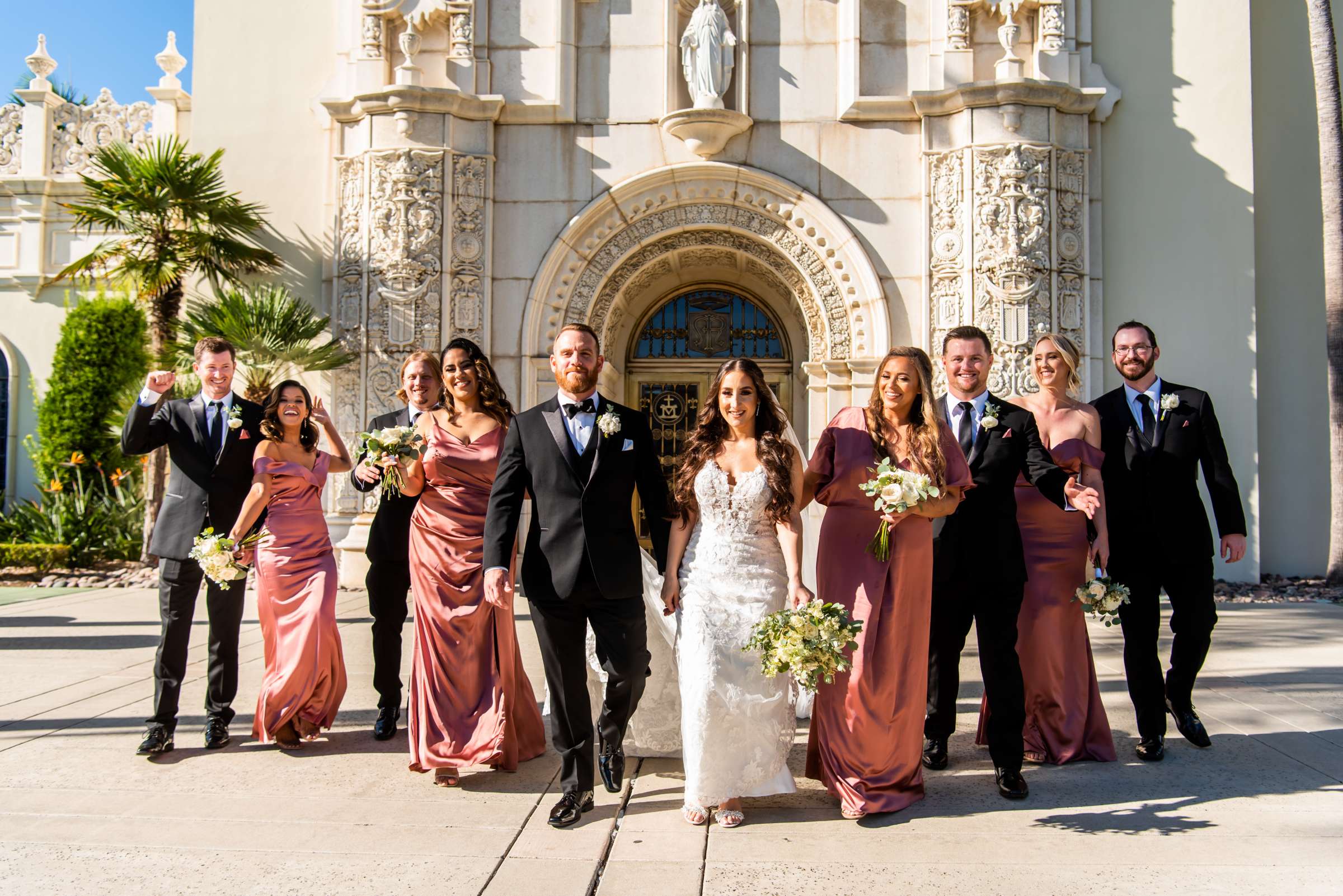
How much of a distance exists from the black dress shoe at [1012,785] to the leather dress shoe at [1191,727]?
4.40ft

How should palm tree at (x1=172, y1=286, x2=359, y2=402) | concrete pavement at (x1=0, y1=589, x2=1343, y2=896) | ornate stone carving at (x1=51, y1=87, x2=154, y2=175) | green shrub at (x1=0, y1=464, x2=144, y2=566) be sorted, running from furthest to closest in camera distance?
ornate stone carving at (x1=51, y1=87, x2=154, y2=175), green shrub at (x1=0, y1=464, x2=144, y2=566), palm tree at (x1=172, y1=286, x2=359, y2=402), concrete pavement at (x1=0, y1=589, x2=1343, y2=896)

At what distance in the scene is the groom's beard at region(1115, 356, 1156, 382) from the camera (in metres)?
5.48

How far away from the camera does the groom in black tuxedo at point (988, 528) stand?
477 centimetres

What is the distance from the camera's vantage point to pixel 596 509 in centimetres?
436

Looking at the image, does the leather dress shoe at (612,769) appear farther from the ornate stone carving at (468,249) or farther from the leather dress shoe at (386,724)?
the ornate stone carving at (468,249)

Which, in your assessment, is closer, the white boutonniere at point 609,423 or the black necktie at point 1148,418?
the white boutonniere at point 609,423

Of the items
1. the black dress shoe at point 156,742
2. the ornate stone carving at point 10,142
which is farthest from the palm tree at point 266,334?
the ornate stone carving at point 10,142

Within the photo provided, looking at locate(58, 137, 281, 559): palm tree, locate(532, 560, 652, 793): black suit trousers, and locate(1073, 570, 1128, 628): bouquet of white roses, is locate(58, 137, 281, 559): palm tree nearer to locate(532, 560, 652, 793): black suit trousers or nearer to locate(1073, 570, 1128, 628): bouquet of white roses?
locate(532, 560, 652, 793): black suit trousers

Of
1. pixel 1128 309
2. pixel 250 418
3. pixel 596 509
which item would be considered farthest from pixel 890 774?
pixel 1128 309

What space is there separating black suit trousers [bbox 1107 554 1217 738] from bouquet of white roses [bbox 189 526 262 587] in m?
4.72

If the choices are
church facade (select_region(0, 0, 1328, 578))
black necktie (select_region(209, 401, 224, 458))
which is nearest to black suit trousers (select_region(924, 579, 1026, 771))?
black necktie (select_region(209, 401, 224, 458))

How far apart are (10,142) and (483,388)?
45.8 ft

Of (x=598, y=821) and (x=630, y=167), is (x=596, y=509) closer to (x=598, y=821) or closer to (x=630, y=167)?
(x=598, y=821)

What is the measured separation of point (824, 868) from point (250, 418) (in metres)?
3.96
